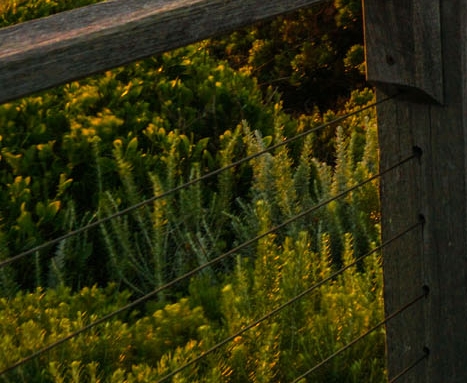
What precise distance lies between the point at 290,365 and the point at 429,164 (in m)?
0.94

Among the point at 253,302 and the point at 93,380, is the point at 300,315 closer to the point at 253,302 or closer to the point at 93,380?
the point at 253,302

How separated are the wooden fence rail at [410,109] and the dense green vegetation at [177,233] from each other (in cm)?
51

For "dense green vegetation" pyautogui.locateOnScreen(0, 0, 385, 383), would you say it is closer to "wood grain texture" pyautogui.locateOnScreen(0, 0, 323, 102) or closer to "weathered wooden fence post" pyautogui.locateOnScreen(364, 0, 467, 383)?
"weathered wooden fence post" pyautogui.locateOnScreen(364, 0, 467, 383)

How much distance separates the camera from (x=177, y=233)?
411 cm

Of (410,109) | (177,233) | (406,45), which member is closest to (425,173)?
(410,109)

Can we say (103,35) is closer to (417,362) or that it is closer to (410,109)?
(410,109)

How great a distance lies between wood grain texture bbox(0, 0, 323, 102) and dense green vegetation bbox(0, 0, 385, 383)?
4.02 feet

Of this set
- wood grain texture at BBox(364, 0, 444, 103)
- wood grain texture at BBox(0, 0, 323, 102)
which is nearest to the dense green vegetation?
wood grain texture at BBox(364, 0, 444, 103)

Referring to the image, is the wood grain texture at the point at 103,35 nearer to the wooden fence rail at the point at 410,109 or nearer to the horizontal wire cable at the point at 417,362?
the wooden fence rail at the point at 410,109

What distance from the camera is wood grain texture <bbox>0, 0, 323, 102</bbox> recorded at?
141cm

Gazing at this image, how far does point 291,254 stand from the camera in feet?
10.9

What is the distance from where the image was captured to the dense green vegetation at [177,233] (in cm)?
299

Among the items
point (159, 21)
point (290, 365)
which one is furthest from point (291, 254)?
point (159, 21)

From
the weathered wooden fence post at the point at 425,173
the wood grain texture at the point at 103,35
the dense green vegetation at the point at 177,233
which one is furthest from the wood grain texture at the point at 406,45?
the dense green vegetation at the point at 177,233
